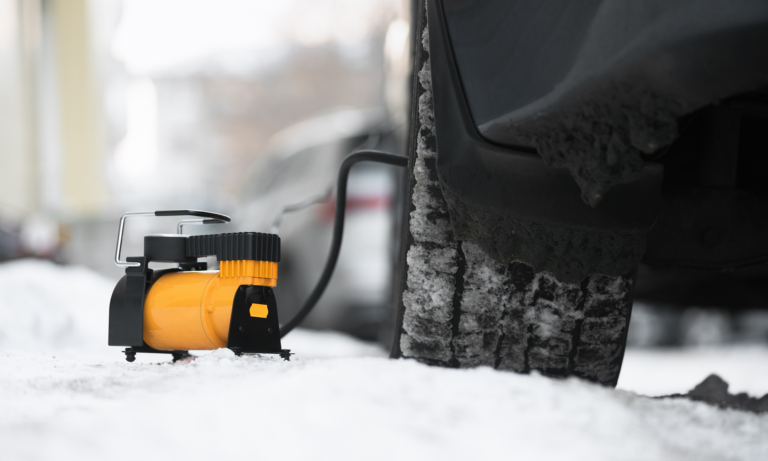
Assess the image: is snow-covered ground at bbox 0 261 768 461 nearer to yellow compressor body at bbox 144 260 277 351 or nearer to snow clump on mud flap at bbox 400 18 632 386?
yellow compressor body at bbox 144 260 277 351

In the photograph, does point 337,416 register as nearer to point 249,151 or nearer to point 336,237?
point 336,237

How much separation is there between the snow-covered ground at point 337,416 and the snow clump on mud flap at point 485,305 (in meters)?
0.16

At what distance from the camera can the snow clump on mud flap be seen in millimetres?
1048

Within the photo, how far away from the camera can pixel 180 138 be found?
82.7ft

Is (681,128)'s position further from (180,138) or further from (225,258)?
(180,138)

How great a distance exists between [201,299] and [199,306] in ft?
0.04

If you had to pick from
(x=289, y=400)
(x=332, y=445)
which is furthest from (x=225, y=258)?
(x=332, y=445)

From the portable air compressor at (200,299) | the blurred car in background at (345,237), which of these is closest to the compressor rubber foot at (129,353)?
the portable air compressor at (200,299)

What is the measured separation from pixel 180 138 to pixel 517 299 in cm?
2613

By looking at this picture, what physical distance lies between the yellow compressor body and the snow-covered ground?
0.06m

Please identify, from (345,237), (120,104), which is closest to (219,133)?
(120,104)

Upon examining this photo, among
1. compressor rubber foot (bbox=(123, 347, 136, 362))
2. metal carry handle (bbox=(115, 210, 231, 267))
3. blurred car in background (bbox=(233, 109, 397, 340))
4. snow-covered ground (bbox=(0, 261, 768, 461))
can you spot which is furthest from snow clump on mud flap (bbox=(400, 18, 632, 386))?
blurred car in background (bbox=(233, 109, 397, 340))

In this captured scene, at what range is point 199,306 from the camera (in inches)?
41.8

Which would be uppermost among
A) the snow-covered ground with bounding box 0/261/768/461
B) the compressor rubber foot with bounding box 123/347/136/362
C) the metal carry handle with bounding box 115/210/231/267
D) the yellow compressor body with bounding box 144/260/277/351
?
the metal carry handle with bounding box 115/210/231/267
